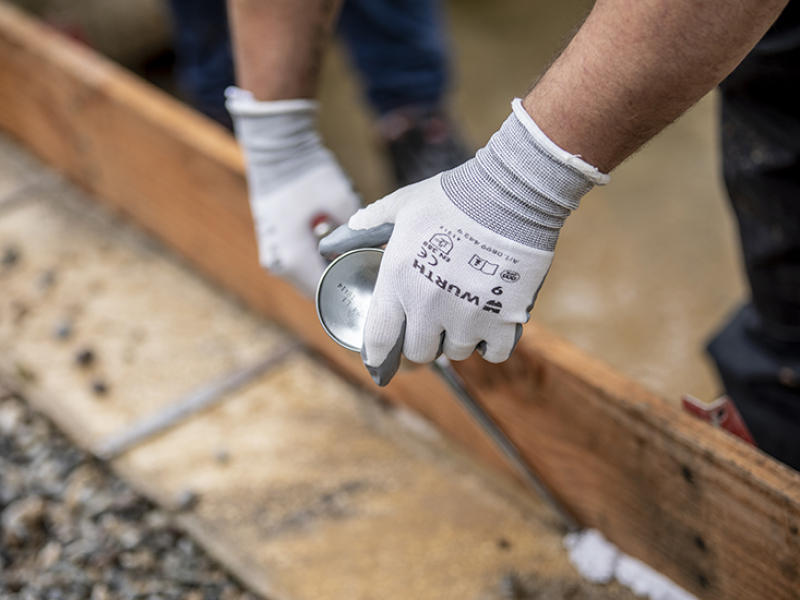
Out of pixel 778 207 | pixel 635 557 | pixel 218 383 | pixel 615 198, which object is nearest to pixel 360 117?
pixel 615 198

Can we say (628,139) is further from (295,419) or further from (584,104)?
(295,419)

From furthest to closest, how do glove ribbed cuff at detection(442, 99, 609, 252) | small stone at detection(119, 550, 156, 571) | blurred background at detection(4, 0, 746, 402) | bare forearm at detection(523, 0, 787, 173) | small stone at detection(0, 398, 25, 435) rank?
1. blurred background at detection(4, 0, 746, 402)
2. small stone at detection(0, 398, 25, 435)
3. small stone at detection(119, 550, 156, 571)
4. glove ribbed cuff at detection(442, 99, 609, 252)
5. bare forearm at detection(523, 0, 787, 173)

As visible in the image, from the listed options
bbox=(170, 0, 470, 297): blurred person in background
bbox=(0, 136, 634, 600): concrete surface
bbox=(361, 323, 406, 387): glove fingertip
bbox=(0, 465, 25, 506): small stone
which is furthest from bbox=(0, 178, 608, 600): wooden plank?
bbox=(361, 323, 406, 387): glove fingertip

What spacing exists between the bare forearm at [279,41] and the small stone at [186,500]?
68cm

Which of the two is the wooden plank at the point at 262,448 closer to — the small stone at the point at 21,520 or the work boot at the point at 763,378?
the small stone at the point at 21,520

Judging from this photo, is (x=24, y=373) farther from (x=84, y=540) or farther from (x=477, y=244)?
(x=477, y=244)

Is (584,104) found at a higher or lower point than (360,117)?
higher

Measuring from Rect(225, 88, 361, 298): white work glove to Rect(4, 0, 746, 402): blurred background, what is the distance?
2.85 ft

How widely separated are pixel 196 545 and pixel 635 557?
70cm

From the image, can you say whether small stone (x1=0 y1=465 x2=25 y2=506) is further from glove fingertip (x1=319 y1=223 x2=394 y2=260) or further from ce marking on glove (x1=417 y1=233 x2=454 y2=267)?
ce marking on glove (x1=417 y1=233 x2=454 y2=267)

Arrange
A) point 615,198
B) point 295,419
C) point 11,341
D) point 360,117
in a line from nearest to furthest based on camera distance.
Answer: point 295,419
point 11,341
point 615,198
point 360,117

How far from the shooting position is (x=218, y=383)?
146 cm

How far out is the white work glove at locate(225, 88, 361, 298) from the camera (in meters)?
1.19

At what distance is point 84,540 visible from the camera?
1.22 metres
